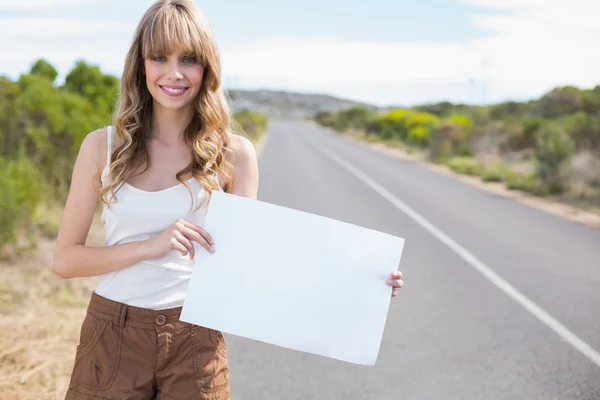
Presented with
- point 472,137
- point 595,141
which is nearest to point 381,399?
point 595,141

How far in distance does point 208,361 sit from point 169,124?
704mm

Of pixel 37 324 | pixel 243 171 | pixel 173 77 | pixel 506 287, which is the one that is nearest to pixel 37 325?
pixel 37 324

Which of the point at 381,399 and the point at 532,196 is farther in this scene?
the point at 532,196

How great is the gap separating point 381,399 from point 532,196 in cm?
1307

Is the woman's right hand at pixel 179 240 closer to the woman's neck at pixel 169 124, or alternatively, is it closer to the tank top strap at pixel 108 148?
the tank top strap at pixel 108 148

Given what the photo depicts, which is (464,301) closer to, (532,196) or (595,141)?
(532,196)

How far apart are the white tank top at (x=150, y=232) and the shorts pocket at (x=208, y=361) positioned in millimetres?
117

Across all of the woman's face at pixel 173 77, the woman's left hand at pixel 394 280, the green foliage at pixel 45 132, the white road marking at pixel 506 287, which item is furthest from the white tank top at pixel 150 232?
the green foliage at pixel 45 132

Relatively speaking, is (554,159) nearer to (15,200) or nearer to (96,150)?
(15,200)

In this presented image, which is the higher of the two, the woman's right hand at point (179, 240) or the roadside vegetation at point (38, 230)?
the woman's right hand at point (179, 240)

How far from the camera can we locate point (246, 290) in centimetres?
204

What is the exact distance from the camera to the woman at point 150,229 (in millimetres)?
2029

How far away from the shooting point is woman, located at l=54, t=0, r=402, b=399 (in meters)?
2.03

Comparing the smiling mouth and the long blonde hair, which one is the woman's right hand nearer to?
the long blonde hair
